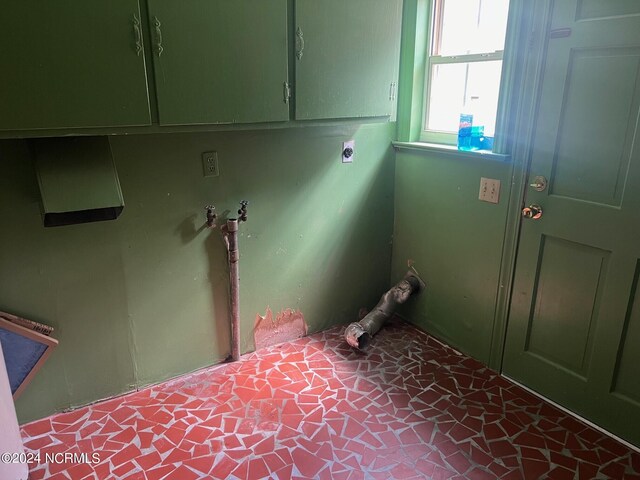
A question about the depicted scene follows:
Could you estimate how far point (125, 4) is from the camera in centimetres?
153

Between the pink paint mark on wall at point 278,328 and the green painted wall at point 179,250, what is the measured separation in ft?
0.17

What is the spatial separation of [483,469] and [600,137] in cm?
138

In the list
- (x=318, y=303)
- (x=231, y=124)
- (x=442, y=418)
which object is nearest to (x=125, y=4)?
(x=231, y=124)

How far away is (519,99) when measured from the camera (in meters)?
2.07

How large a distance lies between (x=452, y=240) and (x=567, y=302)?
Answer: 66 centimetres

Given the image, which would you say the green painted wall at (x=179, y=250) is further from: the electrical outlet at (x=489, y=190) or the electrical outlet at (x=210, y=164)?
the electrical outlet at (x=489, y=190)

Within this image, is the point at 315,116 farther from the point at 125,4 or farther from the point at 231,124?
the point at 125,4

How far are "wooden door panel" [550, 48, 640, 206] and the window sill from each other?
27cm

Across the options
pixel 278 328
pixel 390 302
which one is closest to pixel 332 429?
pixel 278 328

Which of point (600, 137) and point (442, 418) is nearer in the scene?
point (600, 137)

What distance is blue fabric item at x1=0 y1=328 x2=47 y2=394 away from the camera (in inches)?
73.7

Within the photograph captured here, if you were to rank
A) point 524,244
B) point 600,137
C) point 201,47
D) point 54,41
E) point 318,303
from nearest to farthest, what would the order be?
point 54,41, point 201,47, point 600,137, point 524,244, point 318,303

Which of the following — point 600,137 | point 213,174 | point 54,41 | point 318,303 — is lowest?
point 318,303

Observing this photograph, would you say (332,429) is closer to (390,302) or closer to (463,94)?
(390,302)
